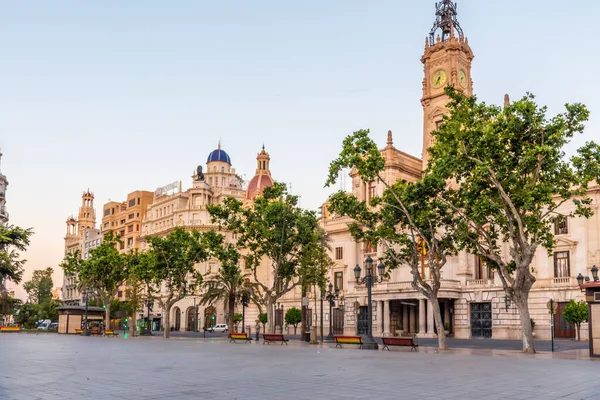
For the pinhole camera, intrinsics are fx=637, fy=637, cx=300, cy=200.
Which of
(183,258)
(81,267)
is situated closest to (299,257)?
(183,258)

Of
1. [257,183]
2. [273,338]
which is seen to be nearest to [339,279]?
[273,338]

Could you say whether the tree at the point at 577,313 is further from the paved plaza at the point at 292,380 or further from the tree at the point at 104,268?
the tree at the point at 104,268

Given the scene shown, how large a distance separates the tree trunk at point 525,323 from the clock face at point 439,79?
121 feet

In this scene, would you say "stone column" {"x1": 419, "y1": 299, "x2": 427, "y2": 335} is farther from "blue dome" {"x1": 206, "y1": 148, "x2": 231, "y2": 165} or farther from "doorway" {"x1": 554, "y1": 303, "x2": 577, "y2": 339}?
"blue dome" {"x1": 206, "y1": 148, "x2": 231, "y2": 165}

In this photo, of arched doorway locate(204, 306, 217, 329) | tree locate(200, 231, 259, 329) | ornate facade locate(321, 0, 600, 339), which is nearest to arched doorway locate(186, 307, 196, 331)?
arched doorway locate(204, 306, 217, 329)

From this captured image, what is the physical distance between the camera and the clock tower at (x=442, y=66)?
61906 mm

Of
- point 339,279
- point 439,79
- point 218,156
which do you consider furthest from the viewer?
point 218,156

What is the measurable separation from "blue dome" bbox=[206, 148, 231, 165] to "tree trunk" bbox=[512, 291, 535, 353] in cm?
8288

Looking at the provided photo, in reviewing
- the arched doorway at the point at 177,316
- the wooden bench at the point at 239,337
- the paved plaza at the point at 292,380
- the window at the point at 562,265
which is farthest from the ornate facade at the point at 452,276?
the arched doorway at the point at 177,316

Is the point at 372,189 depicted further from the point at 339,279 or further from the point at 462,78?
the point at 462,78

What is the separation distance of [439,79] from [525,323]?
127 ft

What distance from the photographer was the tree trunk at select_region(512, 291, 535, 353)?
27.8 meters

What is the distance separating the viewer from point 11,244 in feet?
160

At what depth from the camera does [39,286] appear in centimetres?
14325
